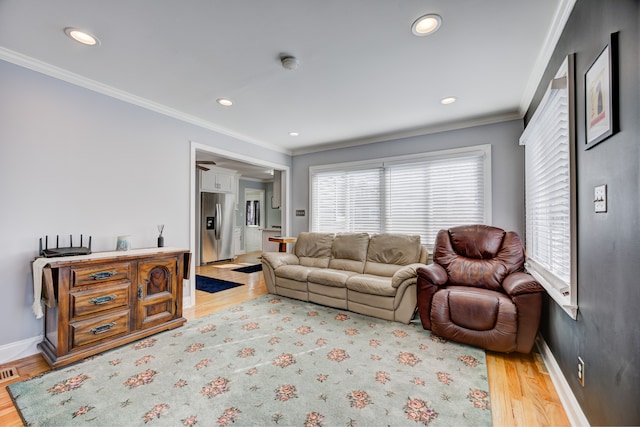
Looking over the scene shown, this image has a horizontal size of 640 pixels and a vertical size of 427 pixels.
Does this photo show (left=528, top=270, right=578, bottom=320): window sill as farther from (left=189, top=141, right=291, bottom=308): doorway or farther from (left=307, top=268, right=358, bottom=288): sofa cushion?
(left=189, top=141, right=291, bottom=308): doorway

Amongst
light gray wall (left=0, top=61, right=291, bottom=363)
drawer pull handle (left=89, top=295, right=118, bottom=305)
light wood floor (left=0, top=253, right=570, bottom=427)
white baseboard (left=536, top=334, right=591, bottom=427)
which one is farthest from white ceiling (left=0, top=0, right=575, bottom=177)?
light wood floor (left=0, top=253, right=570, bottom=427)

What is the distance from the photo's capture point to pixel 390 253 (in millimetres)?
3756

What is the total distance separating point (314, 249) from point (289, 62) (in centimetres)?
280

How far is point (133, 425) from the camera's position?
1.54m

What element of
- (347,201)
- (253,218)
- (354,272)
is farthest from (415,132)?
(253,218)

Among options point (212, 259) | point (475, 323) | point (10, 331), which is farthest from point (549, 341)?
point (212, 259)

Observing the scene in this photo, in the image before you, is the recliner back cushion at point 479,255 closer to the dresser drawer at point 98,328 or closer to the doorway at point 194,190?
the doorway at point 194,190

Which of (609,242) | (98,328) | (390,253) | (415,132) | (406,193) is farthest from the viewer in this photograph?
(406,193)

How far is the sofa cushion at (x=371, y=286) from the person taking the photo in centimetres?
304

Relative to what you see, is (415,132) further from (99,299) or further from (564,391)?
(99,299)

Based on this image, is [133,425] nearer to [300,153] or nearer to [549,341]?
[549,341]

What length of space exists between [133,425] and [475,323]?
2.58m

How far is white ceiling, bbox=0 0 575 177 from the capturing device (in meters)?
1.74

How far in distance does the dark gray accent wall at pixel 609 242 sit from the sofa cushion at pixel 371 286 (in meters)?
1.57
